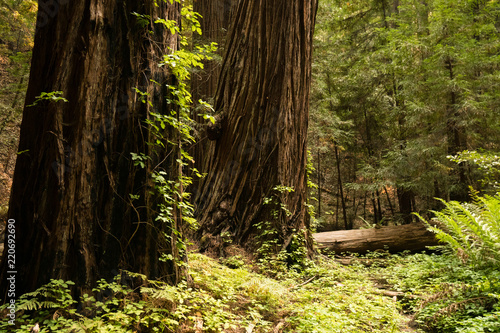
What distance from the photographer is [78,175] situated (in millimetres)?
2311

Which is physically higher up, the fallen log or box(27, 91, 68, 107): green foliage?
box(27, 91, 68, 107): green foliage

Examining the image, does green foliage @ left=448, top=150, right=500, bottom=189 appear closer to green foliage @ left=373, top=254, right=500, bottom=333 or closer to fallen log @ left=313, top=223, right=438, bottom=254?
fallen log @ left=313, top=223, right=438, bottom=254

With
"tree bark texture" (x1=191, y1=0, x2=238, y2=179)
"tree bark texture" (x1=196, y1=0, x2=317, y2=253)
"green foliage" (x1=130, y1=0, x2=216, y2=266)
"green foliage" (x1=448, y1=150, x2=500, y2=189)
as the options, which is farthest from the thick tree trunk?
"green foliage" (x1=448, y1=150, x2=500, y2=189)

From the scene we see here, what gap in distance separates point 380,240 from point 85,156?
649cm

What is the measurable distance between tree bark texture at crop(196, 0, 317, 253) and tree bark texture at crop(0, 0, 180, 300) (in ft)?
8.13

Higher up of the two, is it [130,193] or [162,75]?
[162,75]

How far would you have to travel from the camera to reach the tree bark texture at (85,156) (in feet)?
7.34

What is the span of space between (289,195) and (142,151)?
312 centimetres

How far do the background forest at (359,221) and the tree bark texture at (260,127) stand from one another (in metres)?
0.24

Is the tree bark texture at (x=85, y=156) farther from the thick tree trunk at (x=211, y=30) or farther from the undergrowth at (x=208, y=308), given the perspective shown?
the thick tree trunk at (x=211, y=30)

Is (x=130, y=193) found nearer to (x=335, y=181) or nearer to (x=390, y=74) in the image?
(x=390, y=74)

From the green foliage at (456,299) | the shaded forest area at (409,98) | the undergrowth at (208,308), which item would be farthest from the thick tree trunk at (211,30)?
the green foliage at (456,299)

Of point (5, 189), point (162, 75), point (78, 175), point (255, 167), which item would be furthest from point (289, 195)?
point (5, 189)

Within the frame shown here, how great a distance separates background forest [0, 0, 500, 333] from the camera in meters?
2.40
